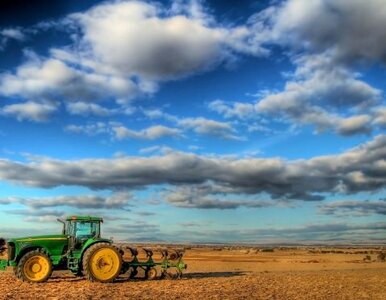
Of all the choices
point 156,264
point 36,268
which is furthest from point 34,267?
point 156,264

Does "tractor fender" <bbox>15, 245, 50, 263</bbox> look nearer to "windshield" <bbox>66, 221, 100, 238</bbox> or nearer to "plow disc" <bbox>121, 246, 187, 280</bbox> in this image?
"windshield" <bbox>66, 221, 100, 238</bbox>

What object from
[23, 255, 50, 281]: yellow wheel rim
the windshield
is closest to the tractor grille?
[23, 255, 50, 281]: yellow wheel rim

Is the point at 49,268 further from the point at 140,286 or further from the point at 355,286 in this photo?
the point at 355,286

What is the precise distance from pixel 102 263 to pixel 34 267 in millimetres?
2929

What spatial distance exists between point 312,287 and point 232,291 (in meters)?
4.09

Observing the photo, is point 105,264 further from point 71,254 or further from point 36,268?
point 36,268

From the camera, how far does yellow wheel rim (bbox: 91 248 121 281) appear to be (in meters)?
21.9

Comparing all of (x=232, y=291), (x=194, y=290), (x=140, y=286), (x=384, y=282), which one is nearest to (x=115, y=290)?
(x=140, y=286)

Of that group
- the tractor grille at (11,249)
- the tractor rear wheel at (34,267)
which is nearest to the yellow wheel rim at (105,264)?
the tractor rear wheel at (34,267)

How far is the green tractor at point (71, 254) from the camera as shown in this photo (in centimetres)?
2178

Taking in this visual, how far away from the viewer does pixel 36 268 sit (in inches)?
861

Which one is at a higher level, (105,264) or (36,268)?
(105,264)

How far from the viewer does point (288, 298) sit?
18250 mm

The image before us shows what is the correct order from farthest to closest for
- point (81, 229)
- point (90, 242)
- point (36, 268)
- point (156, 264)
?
point (156, 264)
point (81, 229)
point (90, 242)
point (36, 268)
